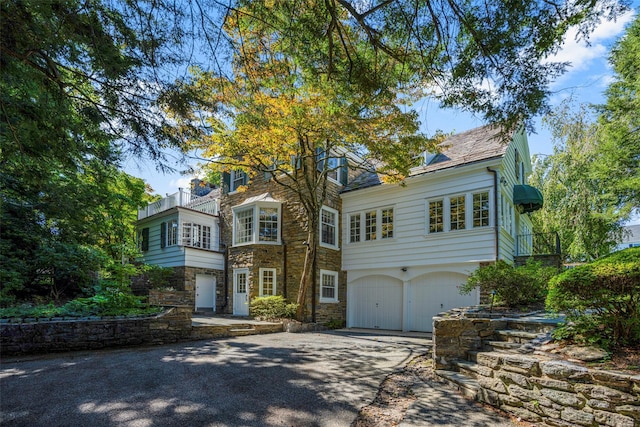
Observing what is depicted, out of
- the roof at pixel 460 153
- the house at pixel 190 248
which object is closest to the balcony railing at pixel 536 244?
the roof at pixel 460 153

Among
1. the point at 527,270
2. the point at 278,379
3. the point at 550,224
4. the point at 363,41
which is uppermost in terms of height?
the point at 363,41

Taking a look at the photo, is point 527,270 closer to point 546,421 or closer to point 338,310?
point 546,421

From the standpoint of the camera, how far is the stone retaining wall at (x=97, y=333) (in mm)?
6402

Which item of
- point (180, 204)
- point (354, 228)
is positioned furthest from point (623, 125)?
point (180, 204)

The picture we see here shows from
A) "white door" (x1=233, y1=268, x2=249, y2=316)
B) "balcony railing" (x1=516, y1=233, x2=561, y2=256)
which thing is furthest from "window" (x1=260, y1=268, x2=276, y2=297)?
"balcony railing" (x1=516, y1=233, x2=561, y2=256)

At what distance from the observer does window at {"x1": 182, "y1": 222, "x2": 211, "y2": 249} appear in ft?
49.8

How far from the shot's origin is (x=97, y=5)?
386 cm

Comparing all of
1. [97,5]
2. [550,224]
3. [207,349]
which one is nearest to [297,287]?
[207,349]

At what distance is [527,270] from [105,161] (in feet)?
28.2

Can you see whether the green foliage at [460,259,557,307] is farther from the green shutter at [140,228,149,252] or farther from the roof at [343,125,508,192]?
the green shutter at [140,228,149,252]

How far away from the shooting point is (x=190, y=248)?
14.2 meters

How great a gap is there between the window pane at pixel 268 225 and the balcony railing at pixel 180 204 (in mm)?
3537

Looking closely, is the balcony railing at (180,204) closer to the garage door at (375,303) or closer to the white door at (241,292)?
the white door at (241,292)

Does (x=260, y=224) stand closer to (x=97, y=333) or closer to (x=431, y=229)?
(x=431, y=229)
